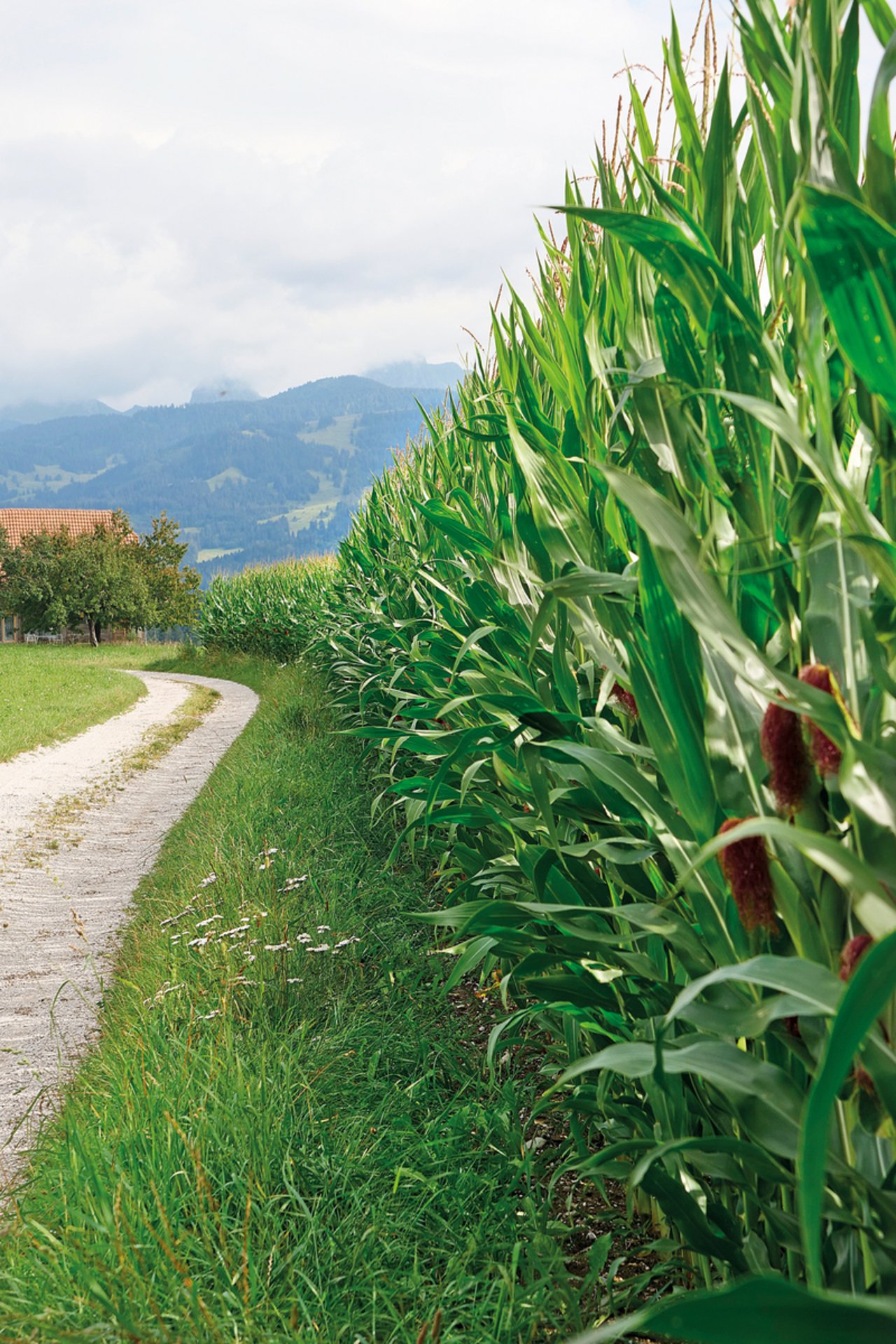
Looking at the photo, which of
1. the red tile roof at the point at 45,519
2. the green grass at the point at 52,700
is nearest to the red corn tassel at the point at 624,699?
the green grass at the point at 52,700

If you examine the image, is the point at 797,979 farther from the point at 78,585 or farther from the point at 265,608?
the point at 78,585

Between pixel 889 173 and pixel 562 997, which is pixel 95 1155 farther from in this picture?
pixel 889 173

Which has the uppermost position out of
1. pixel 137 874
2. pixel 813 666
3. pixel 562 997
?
pixel 813 666

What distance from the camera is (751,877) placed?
95 centimetres

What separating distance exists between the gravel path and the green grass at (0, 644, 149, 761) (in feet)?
0.98

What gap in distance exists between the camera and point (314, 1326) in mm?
1529

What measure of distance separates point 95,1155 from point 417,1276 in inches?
A: 31.6

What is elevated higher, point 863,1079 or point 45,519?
point 45,519

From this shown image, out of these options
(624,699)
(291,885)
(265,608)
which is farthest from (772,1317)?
(265,608)

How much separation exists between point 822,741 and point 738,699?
234 millimetres

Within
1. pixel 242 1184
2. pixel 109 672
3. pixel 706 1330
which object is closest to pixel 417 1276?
pixel 242 1184

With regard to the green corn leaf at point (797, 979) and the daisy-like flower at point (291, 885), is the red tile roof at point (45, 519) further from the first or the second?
the green corn leaf at point (797, 979)

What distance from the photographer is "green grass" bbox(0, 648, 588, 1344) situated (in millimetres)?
1603

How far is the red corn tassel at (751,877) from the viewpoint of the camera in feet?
3.12
